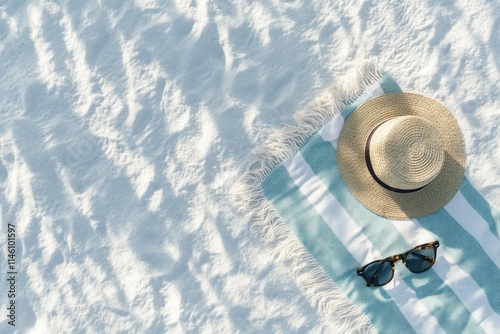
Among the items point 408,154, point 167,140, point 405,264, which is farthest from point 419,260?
point 167,140

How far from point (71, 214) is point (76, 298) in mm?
267

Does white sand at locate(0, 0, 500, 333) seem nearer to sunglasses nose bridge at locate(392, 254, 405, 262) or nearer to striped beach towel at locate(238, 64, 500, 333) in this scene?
striped beach towel at locate(238, 64, 500, 333)

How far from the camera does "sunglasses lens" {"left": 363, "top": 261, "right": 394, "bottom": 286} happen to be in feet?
4.49

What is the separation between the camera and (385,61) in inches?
56.7

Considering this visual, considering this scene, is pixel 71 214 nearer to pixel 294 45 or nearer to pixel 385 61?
pixel 294 45

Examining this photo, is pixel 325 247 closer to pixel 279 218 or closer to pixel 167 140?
pixel 279 218

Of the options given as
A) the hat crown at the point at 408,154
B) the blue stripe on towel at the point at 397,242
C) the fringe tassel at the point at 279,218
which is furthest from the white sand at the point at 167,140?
the hat crown at the point at 408,154

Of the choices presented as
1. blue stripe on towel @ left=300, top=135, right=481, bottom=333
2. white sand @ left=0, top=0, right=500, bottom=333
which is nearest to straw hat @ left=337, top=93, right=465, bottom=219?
blue stripe on towel @ left=300, top=135, right=481, bottom=333

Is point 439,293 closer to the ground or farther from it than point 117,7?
closer to the ground

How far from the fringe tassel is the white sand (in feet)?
0.13

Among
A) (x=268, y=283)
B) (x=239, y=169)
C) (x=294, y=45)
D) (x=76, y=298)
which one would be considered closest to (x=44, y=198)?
(x=76, y=298)

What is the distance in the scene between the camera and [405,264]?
1.36 meters

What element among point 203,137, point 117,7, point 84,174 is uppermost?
point 117,7

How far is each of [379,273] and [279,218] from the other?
1.11 ft
